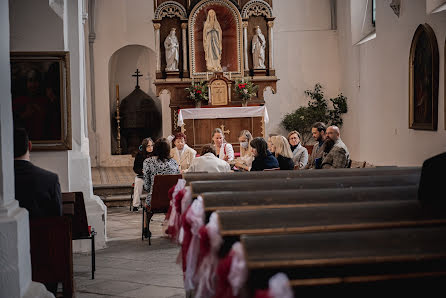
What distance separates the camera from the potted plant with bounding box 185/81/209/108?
13625mm

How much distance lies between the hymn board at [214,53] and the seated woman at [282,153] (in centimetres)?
596

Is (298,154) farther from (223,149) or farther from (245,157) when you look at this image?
(223,149)

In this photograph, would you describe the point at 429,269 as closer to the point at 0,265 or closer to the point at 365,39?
the point at 0,265

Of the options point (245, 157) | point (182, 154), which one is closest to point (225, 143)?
point (182, 154)

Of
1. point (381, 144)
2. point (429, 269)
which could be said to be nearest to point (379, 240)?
point (429, 269)

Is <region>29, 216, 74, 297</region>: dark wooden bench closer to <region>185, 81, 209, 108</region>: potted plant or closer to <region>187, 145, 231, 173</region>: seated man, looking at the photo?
<region>187, 145, 231, 173</region>: seated man

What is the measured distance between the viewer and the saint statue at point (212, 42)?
1433 centimetres

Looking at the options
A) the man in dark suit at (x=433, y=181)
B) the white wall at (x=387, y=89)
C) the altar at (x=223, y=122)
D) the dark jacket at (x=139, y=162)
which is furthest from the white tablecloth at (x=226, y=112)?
the man in dark suit at (x=433, y=181)

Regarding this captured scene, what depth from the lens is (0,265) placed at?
129 inches

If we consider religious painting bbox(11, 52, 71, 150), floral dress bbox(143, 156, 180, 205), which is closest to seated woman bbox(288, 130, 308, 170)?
floral dress bbox(143, 156, 180, 205)

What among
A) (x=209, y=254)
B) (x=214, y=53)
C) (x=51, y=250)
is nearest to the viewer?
(x=209, y=254)

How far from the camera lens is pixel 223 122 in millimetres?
13578

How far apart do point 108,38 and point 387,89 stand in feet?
25.8

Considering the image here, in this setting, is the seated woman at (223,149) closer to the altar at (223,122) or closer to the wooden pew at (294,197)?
the altar at (223,122)
